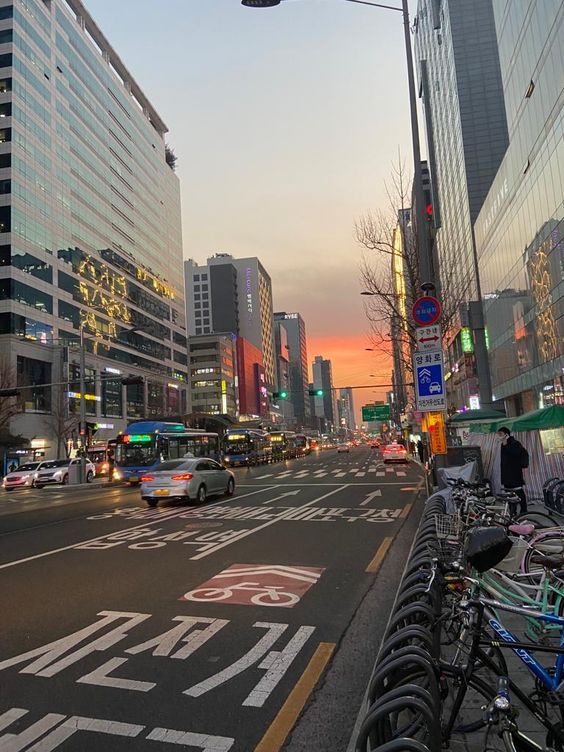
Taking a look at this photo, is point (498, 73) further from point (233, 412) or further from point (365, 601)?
point (233, 412)

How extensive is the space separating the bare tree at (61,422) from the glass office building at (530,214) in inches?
1804

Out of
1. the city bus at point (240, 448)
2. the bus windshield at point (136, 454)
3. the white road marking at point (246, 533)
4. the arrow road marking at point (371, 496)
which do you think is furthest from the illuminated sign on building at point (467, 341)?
the white road marking at point (246, 533)

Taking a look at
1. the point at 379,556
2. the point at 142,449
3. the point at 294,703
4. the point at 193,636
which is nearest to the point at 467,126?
the point at 142,449

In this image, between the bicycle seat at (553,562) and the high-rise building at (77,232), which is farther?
the high-rise building at (77,232)

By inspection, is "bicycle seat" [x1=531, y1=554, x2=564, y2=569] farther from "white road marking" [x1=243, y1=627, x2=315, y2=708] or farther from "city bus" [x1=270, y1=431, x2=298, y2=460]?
"city bus" [x1=270, y1=431, x2=298, y2=460]

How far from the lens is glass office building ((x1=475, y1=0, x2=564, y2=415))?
105 feet

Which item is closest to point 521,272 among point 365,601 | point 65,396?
point 365,601

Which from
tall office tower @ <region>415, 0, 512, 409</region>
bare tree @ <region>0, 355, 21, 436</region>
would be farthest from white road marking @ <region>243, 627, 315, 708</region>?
tall office tower @ <region>415, 0, 512, 409</region>

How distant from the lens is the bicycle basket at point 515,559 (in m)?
5.99

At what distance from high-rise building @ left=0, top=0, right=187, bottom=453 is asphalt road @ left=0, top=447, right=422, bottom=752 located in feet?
132

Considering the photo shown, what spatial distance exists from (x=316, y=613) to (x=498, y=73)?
67.5m

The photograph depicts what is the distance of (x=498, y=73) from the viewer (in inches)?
2328

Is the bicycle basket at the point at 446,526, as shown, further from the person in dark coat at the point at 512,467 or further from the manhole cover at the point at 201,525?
the manhole cover at the point at 201,525

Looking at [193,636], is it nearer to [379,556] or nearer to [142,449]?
[379,556]
